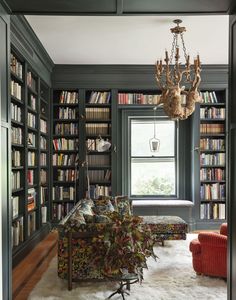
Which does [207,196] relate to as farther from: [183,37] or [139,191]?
[183,37]

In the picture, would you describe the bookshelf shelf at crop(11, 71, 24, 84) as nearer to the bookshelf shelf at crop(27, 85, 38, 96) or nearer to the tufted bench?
the bookshelf shelf at crop(27, 85, 38, 96)

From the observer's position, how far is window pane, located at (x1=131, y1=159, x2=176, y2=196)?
6.73m

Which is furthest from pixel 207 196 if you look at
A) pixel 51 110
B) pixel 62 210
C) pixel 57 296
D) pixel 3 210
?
pixel 3 210

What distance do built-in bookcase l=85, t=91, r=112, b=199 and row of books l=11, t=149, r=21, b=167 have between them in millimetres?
1959

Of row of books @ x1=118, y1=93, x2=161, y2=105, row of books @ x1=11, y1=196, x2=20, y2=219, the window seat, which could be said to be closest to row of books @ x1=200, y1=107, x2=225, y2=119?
row of books @ x1=118, y1=93, x2=161, y2=105

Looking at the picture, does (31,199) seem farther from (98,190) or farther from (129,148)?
(129,148)

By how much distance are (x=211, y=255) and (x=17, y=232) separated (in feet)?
8.01

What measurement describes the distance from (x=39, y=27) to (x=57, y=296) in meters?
3.28

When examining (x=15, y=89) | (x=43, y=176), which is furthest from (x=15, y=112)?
(x=43, y=176)

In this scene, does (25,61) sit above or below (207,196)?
above

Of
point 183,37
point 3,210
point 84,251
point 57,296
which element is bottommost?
point 57,296

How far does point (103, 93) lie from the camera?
6367 mm

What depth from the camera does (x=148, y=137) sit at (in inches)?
266

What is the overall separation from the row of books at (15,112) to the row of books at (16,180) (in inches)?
28.3
